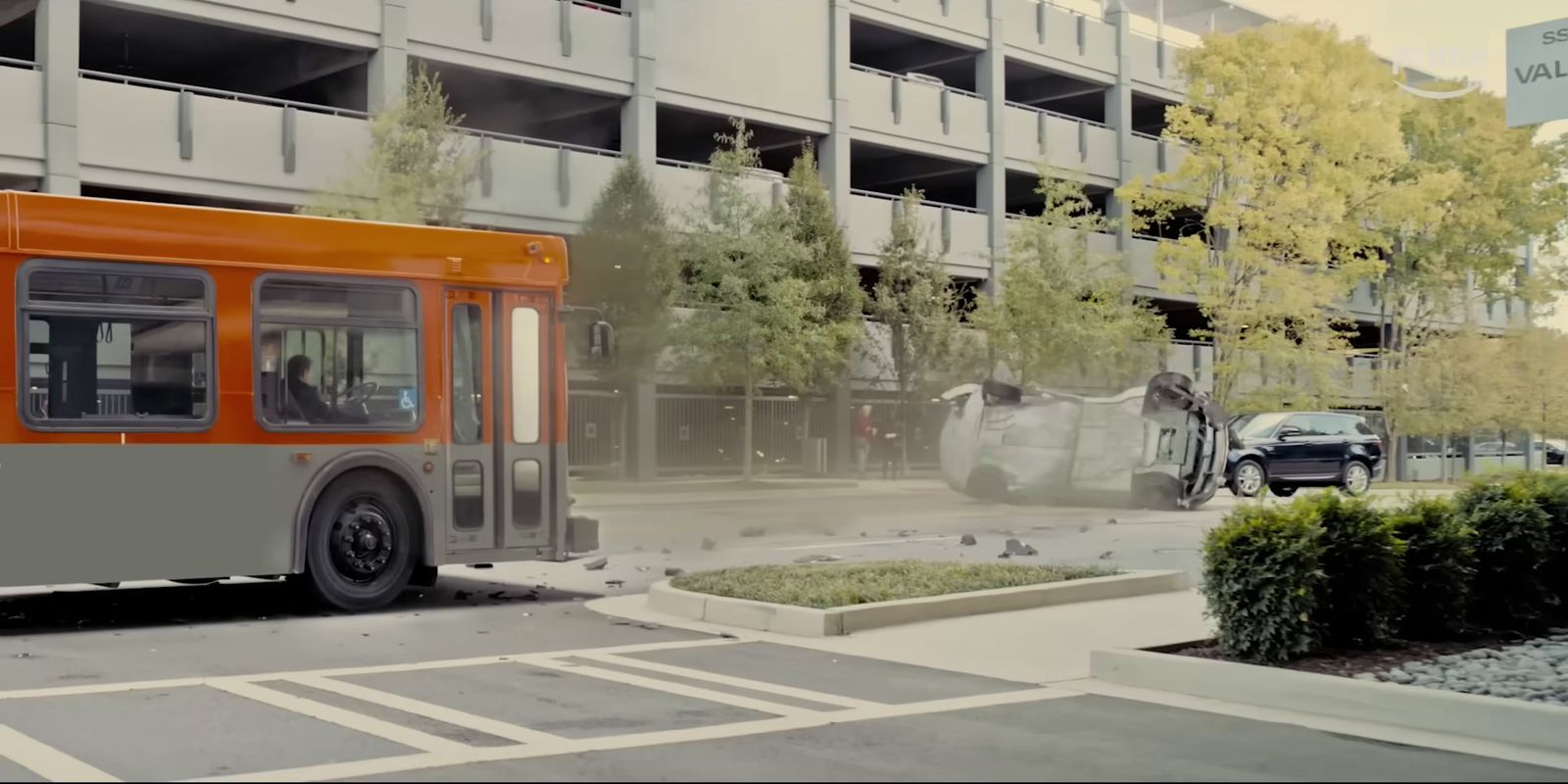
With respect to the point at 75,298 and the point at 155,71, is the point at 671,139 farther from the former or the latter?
the point at 75,298

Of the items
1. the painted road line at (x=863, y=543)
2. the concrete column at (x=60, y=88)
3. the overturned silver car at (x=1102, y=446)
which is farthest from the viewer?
the overturned silver car at (x=1102, y=446)

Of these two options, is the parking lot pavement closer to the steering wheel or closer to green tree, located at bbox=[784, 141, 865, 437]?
the steering wheel

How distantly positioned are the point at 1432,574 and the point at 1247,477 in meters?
22.8

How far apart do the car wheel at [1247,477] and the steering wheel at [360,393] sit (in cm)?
2275

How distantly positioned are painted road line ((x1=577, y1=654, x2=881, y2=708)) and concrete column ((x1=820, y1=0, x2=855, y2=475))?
30.2 meters

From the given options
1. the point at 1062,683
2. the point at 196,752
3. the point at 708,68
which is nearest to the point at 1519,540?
the point at 1062,683

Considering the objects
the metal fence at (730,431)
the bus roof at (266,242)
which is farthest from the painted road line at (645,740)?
the metal fence at (730,431)

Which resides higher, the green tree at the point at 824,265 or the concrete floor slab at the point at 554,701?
the green tree at the point at 824,265

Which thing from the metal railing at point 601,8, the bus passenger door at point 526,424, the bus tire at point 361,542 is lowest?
the bus tire at point 361,542

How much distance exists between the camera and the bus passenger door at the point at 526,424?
13.5 metres

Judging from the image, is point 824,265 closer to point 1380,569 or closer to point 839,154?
point 839,154

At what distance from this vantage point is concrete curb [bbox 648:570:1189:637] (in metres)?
11.5

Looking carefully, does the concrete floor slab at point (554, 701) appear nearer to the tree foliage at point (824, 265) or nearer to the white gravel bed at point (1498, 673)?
the white gravel bed at point (1498, 673)

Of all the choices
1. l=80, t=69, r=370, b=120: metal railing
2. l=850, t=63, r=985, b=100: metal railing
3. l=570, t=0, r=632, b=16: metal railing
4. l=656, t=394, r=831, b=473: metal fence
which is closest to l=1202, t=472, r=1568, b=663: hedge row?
l=80, t=69, r=370, b=120: metal railing
